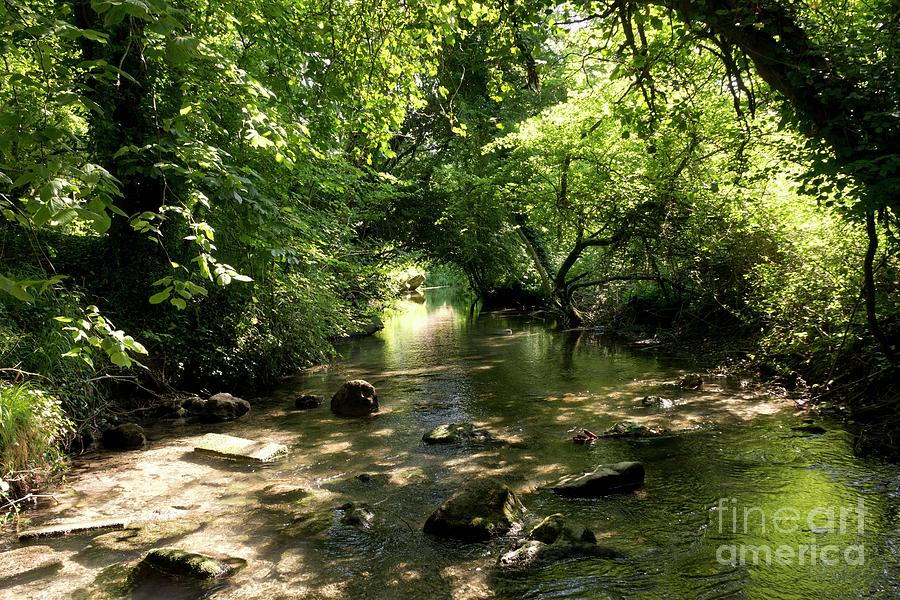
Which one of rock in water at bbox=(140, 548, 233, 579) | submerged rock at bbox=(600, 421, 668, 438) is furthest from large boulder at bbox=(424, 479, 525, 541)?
submerged rock at bbox=(600, 421, 668, 438)

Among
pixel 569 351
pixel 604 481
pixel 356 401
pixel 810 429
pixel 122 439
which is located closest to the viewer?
pixel 604 481

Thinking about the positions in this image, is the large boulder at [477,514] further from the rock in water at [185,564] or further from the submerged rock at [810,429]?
the submerged rock at [810,429]

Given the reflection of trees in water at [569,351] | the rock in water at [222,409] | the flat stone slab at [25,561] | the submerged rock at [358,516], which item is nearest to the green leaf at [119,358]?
the flat stone slab at [25,561]

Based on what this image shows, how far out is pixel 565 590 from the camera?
4.05m

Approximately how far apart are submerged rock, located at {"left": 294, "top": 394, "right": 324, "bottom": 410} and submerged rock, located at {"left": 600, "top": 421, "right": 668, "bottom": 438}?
5594mm

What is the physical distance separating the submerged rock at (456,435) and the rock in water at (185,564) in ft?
12.0

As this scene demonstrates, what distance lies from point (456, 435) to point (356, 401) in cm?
256

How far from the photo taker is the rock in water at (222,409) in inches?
399

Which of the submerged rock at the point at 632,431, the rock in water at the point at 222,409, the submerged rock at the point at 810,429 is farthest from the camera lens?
the rock in water at the point at 222,409

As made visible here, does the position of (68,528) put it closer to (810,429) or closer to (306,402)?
(306,402)

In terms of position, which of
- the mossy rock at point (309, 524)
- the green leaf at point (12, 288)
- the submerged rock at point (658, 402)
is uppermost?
the green leaf at point (12, 288)


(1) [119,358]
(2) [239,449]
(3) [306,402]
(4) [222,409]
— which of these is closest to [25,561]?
(1) [119,358]

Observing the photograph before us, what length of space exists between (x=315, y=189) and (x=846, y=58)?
39.5ft

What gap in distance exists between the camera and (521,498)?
5762mm
